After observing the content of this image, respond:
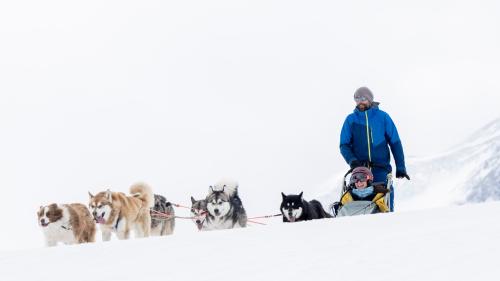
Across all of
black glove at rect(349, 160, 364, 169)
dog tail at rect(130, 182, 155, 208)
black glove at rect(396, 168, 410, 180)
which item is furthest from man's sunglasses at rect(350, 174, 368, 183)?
dog tail at rect(130, 182, 155, 208)

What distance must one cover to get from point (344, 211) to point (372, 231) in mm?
1993

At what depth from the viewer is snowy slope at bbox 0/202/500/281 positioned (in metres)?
2.93

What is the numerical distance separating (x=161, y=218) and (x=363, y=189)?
13.0ft

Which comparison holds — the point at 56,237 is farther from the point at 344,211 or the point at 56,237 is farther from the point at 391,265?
the point at 391,265

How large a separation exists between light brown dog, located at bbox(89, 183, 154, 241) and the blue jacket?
2.80 metres

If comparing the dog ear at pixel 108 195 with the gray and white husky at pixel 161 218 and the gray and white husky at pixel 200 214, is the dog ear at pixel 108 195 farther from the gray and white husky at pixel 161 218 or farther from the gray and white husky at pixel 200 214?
the gray and white husky at pixel 200 214

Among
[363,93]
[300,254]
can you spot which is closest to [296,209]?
[363,93]

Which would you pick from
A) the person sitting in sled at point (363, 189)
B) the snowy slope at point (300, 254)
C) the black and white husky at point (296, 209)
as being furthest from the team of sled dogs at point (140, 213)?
the snowy slope at point (300, 254)

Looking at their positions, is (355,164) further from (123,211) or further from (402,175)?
(123,211)

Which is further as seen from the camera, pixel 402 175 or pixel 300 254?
pixel 402 175

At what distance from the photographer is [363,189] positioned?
5984mm

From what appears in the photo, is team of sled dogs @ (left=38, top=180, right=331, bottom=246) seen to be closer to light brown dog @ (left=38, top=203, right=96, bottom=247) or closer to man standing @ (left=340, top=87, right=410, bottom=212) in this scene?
light brown dog @ (left=38, top=203, right=96, bottom=247)

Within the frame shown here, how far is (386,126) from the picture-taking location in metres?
6.41

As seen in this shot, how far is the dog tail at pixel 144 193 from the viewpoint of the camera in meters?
8.64
